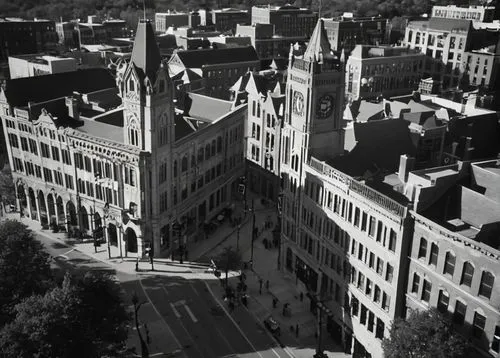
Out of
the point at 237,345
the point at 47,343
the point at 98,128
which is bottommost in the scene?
the point at 237,345

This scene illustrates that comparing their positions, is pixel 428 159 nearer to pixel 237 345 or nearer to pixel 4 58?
pixel 237 345

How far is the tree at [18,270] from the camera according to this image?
50.8 metres

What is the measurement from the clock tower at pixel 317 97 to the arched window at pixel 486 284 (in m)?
27.6

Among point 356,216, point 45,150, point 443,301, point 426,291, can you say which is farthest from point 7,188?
point 443,301

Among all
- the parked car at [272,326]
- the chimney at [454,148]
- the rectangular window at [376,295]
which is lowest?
the parked car at [272,326]

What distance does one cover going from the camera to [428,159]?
77438 millimetres

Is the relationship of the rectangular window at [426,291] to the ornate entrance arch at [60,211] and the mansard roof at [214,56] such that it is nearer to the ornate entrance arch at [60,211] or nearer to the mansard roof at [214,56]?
the ornate entrance arch at [60,211]

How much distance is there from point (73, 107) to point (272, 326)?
47018 millimetres

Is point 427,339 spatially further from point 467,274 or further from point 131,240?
point 131,240

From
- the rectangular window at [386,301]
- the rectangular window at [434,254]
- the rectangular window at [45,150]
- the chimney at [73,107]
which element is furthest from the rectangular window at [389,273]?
the rectangular window at [45,150]

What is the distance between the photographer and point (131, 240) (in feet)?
263

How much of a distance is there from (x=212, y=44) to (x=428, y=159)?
102586 mm

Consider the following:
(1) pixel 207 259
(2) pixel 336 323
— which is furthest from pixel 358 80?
(2) pixel 336 323

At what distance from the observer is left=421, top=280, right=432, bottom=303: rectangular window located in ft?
167
